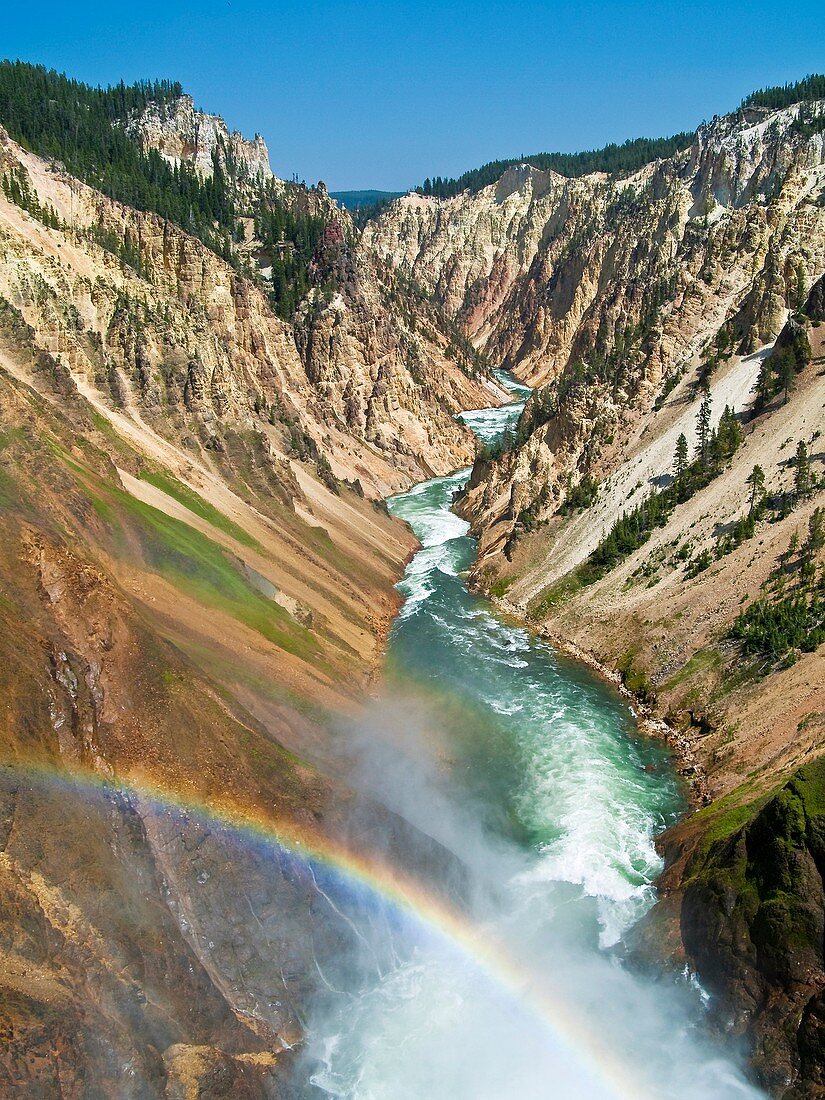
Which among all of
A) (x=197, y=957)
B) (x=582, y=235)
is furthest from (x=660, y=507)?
(x=582, y=235)

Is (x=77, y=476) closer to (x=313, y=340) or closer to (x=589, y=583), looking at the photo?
(x=589, y=583)

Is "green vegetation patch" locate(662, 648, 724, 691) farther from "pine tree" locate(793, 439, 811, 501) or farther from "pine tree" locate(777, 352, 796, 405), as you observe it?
"pine tree" locate(777, 352, 796, 405)

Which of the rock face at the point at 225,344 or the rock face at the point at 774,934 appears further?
the rock face at the point at 225,344

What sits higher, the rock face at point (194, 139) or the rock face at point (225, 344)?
the rock face at point (194, 139)

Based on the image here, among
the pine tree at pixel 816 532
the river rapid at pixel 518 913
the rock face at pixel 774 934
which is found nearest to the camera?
the rock face at pixel 774 934

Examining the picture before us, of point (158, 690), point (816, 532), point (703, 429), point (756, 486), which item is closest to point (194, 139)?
point (703, 429)

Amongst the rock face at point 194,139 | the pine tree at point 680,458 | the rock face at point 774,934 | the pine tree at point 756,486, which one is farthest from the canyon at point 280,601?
the rock face at point 194,139

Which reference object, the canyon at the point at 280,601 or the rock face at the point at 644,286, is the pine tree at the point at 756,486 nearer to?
the canyon at the point at 280,601
